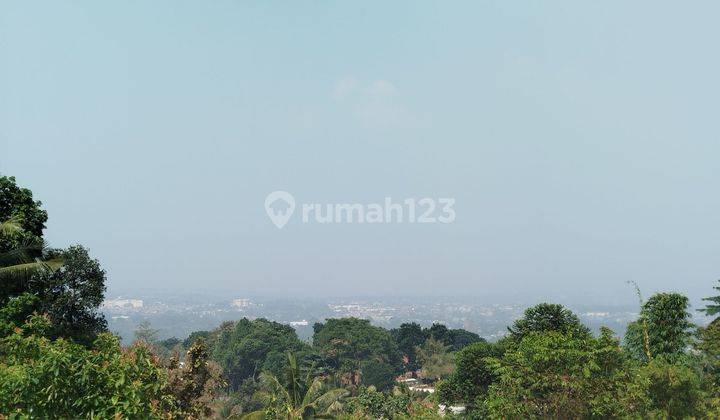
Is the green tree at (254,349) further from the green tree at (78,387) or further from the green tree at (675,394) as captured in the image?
the green tree at (78,387)

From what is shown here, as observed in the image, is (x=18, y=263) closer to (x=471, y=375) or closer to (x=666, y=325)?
(x=666, y=325)

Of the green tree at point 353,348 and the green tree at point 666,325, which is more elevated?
the green tree at point 666,325

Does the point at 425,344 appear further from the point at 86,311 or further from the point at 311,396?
the point at 86,311

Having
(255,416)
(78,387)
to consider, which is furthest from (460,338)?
(78,387)

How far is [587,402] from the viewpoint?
18.6 m

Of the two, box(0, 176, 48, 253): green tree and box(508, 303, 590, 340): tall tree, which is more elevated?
box(0, 176, 48, 253): green tree

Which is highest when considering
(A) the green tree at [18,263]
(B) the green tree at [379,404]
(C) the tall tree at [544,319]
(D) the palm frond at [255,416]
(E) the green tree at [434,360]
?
(A) the green tree at [18,263]

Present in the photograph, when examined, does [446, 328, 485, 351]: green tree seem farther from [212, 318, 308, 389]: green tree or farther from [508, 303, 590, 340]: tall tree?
[508, 303, 590, 340]: tall tree

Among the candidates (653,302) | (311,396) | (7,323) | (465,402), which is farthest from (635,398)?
(465,402)

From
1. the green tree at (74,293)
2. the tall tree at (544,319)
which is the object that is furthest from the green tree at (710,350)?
the green tree at (74,293)

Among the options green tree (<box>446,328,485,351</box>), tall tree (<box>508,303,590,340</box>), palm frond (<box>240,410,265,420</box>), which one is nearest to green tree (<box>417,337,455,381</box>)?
green tree (<box>446,328,485,351</box>)

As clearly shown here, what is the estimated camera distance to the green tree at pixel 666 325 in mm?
29969

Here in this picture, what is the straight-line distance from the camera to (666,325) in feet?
100

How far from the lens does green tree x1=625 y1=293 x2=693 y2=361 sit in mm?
29969
